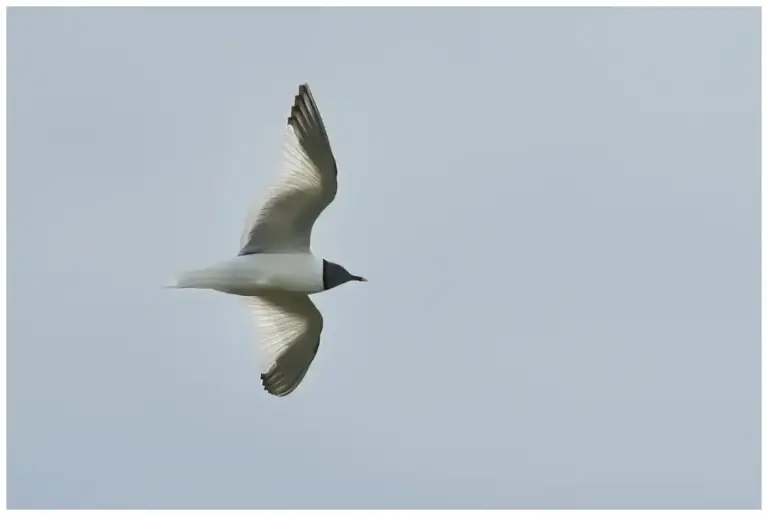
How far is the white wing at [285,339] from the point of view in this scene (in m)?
12.7

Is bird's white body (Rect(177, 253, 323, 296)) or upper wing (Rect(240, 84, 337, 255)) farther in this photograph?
bird's white body (Rect(177, 253, 323, 296))

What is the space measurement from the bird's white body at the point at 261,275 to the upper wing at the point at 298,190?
0.10 m

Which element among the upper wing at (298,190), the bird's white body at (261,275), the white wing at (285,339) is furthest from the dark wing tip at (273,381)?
the upper wing at (298,190)

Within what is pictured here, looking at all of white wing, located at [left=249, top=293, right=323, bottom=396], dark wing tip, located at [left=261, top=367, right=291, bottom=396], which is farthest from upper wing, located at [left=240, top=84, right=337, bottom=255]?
dark wing tip, located at [left=261, top=367, right=291, bottom=396]

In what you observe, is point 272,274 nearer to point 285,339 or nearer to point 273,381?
point 285,339

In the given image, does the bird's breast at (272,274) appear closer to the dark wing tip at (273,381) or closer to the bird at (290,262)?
the bird at (290,262)

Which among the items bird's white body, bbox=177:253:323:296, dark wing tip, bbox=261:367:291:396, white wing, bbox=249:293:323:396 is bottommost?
dark wing tip, bbox=261:367:291:396

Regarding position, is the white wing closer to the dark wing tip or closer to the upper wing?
the dark wing tip

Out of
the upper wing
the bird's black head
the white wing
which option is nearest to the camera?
the upper wing

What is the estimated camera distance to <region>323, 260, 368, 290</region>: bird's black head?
39.8 feet

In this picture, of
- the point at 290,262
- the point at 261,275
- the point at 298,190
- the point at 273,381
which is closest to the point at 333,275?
the point at 290,262

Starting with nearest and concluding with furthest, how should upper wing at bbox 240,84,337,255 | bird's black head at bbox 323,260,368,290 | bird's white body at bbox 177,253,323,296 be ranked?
upper wing at bbox 240,84,337,255, bird's white body at bbox 177,253,323,296, bird's black head at bbox 323,260,368,290

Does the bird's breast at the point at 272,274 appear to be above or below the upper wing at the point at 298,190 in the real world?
below

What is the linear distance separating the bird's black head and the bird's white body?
31 millimetres
